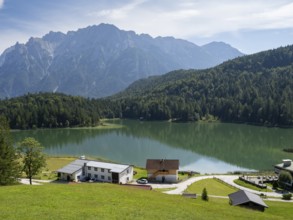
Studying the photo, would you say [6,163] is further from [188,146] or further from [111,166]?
[188,146]

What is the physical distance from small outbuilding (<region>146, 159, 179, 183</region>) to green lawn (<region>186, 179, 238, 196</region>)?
5.45 m

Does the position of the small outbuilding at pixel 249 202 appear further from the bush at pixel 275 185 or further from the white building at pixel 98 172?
the white building at pixel 98 172

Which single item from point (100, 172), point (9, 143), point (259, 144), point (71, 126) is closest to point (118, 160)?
point (100, 172)

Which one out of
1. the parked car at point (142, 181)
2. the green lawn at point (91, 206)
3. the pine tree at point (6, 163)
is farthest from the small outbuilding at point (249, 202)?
the pine tree at point (6, 163)

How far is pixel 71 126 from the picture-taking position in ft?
610

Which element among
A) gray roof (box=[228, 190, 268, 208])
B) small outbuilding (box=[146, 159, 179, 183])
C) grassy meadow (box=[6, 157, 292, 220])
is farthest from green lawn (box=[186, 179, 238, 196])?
grassy meadow (box=[6, 157, 292, 220])

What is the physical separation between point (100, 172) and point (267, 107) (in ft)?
419

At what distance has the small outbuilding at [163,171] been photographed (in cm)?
6825

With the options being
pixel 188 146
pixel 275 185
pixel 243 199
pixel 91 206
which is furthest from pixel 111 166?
pixel 188 146

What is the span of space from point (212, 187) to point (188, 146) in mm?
57194

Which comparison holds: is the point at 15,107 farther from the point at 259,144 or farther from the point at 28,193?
the point at 28,193

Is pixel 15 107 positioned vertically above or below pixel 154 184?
above

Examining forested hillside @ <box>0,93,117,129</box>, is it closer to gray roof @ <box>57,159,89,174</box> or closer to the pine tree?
gray roof @ <box>57,159,89,174</box>

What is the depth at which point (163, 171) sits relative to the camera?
224 ft
